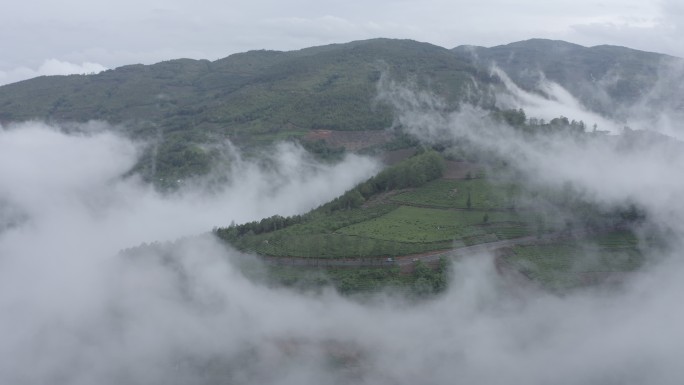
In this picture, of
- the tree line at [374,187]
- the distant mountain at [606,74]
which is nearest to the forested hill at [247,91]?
the distant mountain at [606,74]

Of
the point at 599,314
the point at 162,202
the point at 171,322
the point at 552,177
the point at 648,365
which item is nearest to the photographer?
the point at 648,365

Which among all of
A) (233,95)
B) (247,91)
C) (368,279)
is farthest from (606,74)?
(368,279)

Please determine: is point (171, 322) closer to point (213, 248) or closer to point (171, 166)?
point (213, 248)

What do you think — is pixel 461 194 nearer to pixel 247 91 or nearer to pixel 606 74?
pixel 247 91

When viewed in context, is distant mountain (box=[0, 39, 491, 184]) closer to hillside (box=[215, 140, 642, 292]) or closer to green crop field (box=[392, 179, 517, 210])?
hillside (box=[215, 140, 642, 292])

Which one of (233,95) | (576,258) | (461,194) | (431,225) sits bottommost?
(576,258)

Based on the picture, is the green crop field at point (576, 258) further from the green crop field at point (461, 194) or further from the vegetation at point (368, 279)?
the vegetation at point (368, 279)

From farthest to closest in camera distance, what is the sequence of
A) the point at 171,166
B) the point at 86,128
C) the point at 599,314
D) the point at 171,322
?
the point at 86,128
the point at 171,166
the point at 171,322
the point at 599,314

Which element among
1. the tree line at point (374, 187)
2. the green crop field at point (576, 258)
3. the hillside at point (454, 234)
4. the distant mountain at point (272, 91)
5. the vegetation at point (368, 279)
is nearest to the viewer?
the vegetation at point (368, 279)

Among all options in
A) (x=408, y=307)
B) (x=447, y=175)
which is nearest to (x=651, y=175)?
(x=447, y=175)
